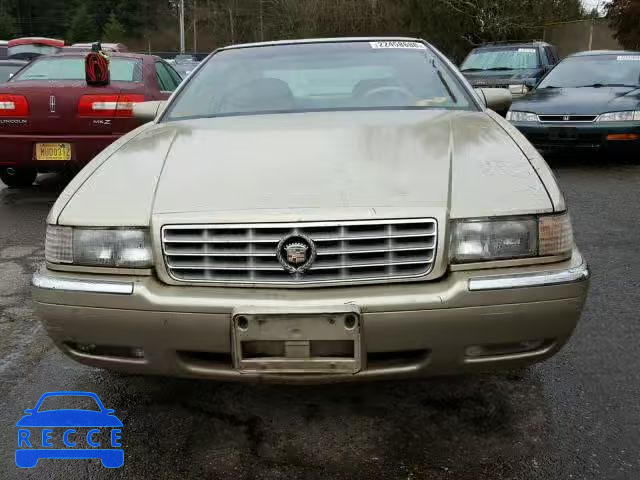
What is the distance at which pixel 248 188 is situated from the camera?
7.39 ft

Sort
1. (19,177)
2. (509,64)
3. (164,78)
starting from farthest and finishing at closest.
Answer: (509,64) < (164,78) < (19,177)

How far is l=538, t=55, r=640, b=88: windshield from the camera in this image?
8469 mm

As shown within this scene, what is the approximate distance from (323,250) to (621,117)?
628cm

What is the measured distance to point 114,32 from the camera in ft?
183

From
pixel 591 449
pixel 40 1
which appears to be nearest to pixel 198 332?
pixel 591 449

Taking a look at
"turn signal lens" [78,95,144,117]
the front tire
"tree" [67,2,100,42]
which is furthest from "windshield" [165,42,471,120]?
"tree" [67,2,100,42]

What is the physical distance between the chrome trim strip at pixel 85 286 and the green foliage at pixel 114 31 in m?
57.1

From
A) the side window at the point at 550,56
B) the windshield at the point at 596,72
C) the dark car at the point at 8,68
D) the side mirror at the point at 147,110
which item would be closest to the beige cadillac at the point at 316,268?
the side mirror at the point at 147,110

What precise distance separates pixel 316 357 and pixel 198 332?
0.38 m

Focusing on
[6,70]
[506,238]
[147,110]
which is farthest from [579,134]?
[6,70]

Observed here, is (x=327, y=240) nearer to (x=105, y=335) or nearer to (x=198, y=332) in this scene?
(x=198, y=332)

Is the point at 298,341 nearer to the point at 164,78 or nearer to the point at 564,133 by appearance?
the point at 164,78

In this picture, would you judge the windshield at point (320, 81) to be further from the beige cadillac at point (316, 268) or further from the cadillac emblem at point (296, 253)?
the cadillac emblem at point (296, 253)

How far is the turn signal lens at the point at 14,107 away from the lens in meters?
5.77
